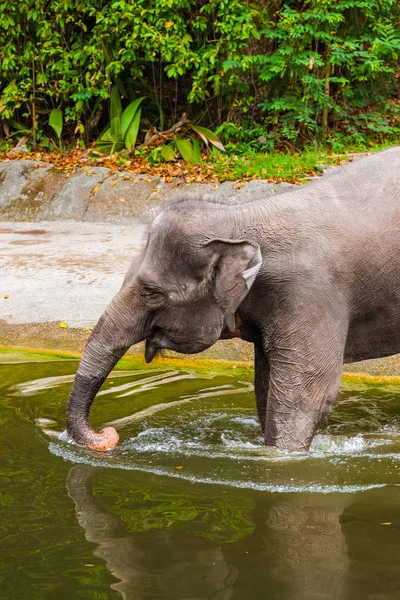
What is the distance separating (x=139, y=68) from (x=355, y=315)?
991 cm

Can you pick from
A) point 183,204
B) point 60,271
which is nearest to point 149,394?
point 183,204

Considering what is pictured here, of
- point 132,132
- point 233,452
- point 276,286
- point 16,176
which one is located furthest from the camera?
point 132,132

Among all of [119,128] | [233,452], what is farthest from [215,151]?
[233,452]

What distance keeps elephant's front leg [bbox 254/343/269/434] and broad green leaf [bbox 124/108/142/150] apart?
346 inches

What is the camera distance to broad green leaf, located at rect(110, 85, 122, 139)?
1480cm

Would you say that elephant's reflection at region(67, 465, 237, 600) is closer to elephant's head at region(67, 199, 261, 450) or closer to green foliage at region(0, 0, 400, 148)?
elephant's head at region(67, 199, 261, 450)

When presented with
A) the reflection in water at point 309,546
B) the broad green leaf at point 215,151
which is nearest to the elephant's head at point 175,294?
the reflection in water at point 309,546

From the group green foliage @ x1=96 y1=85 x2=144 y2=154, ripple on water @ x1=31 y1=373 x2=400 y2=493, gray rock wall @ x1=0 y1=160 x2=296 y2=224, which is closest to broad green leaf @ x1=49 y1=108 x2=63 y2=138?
green foliage @ x1=96 y1=85 x2=144 y2=154

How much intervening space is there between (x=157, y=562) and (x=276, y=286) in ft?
5.44

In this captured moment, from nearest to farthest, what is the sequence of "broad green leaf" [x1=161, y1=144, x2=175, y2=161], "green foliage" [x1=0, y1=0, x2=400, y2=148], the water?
the water < "green foliage" [x1=0, y1=0, x2=400, y2=148] < "broad green leaf" [x1=161, y1=144, x2=175, y2=161]

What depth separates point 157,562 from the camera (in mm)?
4211

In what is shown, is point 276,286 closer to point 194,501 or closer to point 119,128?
point 194,501

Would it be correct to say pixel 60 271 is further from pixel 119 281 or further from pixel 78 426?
pixel 78 426

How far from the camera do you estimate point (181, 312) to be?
17.6 feet
